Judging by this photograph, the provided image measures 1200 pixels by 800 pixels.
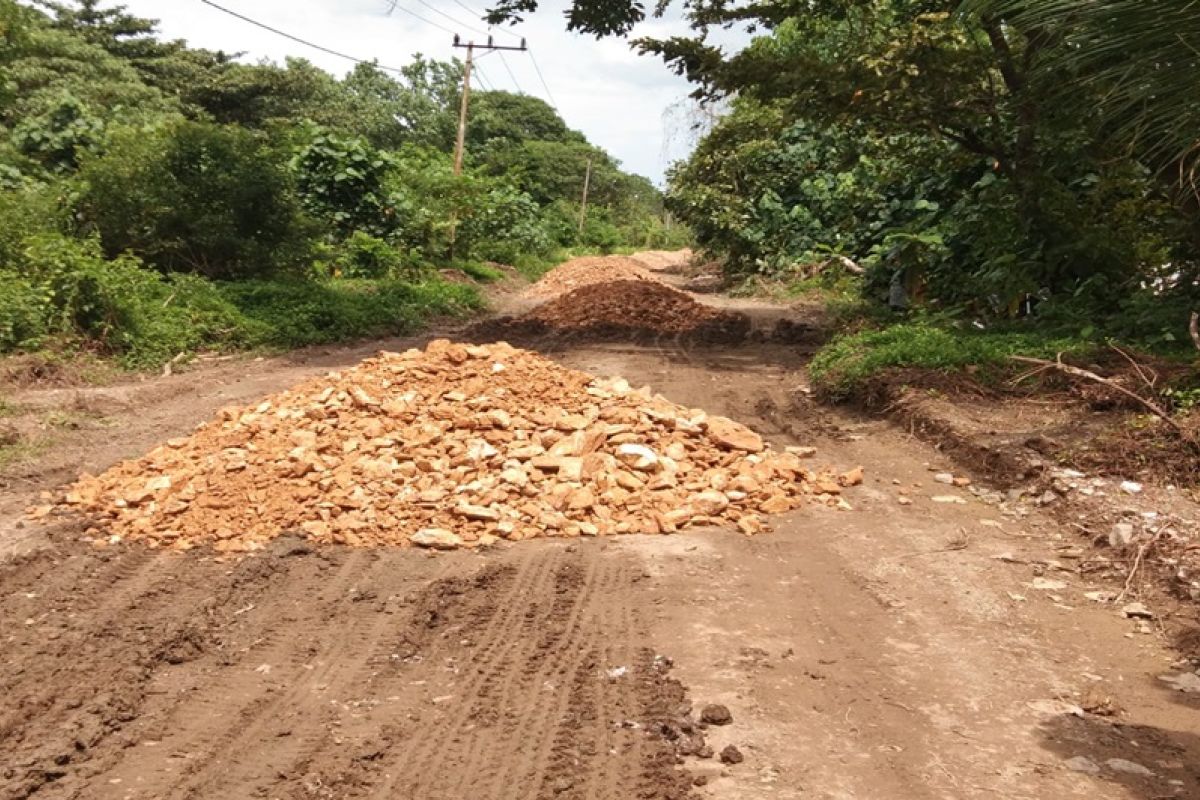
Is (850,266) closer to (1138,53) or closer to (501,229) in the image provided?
(501,229)

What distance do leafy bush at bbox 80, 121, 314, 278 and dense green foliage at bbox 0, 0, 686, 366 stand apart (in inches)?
1.0

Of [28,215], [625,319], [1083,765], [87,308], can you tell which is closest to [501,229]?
[625,319]

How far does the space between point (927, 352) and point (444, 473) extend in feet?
16.9

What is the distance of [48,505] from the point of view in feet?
18.1

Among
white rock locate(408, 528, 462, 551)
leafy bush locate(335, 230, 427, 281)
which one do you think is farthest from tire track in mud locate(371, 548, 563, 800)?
leafy bush locate(335, 230, 427, 281)

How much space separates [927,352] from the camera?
8.68 metres

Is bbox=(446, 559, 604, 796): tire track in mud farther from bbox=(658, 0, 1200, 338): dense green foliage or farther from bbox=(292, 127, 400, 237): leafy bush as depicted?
bbox=(292, 127, 400, 237): leafy bush

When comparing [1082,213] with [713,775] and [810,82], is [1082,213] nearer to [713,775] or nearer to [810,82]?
[810,82]

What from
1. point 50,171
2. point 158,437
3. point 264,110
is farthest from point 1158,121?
point 264,110

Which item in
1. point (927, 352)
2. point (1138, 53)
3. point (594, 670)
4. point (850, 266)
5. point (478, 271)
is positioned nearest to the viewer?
point (1138, 53)

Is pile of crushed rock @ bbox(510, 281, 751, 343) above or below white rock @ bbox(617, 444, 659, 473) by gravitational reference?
above

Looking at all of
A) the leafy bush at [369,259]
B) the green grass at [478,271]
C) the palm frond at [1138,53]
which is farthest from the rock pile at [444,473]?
the green grass at [478,271]

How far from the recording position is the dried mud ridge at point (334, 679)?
2906 millimetres

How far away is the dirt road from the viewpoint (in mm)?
2949
